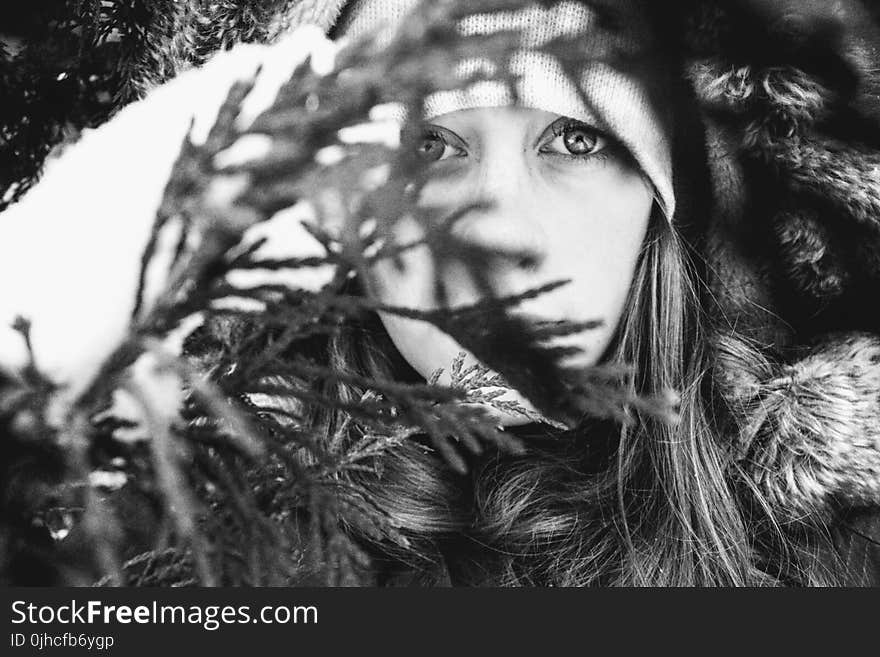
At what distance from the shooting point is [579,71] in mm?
1059

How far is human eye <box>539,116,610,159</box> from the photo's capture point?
44.0 inches

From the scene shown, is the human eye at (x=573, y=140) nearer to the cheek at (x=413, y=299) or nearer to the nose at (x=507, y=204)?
the nose at (x=507, y=204)

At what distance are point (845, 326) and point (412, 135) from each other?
85cm

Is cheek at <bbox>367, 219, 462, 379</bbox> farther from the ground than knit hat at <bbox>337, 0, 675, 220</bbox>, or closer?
closer

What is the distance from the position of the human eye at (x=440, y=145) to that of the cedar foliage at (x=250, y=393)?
21cm

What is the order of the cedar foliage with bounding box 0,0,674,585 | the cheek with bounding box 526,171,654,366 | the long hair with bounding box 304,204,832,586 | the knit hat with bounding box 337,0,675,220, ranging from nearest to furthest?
the cedar foliage with bounding box 0,0,674,585, the knit hat with bounding box 337,0,675,220, the cheek with bounding box 526,171,654,366, the long hair with bounding box 304,204,832,586

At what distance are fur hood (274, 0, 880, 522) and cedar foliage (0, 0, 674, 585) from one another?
347mm

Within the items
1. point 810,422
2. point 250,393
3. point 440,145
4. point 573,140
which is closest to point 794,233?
point 810,422

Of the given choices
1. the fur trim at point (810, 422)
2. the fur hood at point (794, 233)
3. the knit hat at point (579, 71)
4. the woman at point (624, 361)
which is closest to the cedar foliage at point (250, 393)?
the knit hat at point (579, 71)

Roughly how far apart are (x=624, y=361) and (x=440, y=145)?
0.50 metres

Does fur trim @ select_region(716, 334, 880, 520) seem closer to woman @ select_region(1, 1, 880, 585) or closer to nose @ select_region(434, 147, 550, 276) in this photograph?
woman @ select_region(1, 1, 880, 585)

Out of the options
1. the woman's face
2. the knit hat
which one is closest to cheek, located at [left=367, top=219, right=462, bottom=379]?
the woman's face

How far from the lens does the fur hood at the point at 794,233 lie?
119 cm

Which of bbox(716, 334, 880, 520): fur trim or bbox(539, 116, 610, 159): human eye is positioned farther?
bbox(716, 334, 880, 520): fur trim
